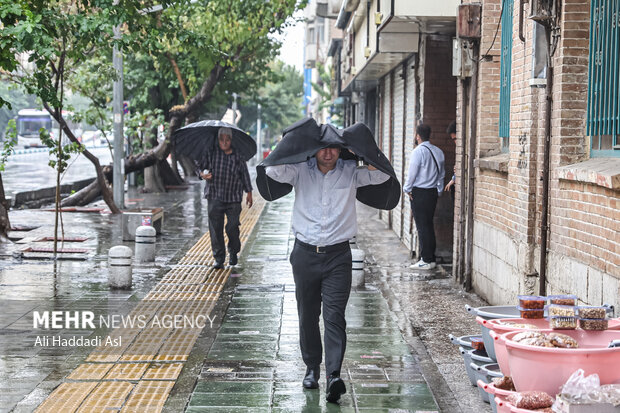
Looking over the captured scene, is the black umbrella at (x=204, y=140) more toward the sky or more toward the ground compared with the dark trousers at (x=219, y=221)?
more toward the sky

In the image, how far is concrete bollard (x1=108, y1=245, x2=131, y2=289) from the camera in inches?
427

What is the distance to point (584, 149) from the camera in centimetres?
780

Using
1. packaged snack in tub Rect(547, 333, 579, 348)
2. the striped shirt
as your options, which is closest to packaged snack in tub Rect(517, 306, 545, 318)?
packaged snack in tub Rect(547, 333, 579, 348)

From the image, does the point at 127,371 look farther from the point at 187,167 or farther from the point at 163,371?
the point at 187,167

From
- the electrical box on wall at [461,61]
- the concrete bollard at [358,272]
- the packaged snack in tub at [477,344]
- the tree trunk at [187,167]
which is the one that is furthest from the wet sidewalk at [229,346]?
the tree trunk at [187,167]

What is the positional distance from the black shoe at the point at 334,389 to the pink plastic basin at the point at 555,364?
165 cm

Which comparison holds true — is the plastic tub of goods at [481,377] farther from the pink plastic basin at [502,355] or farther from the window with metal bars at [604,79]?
the window with metal bars at [604,79]

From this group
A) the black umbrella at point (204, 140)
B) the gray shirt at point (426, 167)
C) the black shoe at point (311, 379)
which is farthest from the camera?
the gray shirt at point (426, 167)

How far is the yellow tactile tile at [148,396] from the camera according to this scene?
6207mm

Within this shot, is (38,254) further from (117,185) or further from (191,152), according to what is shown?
(117,185)

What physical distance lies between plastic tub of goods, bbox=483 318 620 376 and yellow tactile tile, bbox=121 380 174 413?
2.26 m

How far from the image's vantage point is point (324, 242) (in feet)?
21.5

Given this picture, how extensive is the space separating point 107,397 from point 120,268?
4621mm

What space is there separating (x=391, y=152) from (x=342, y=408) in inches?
551
